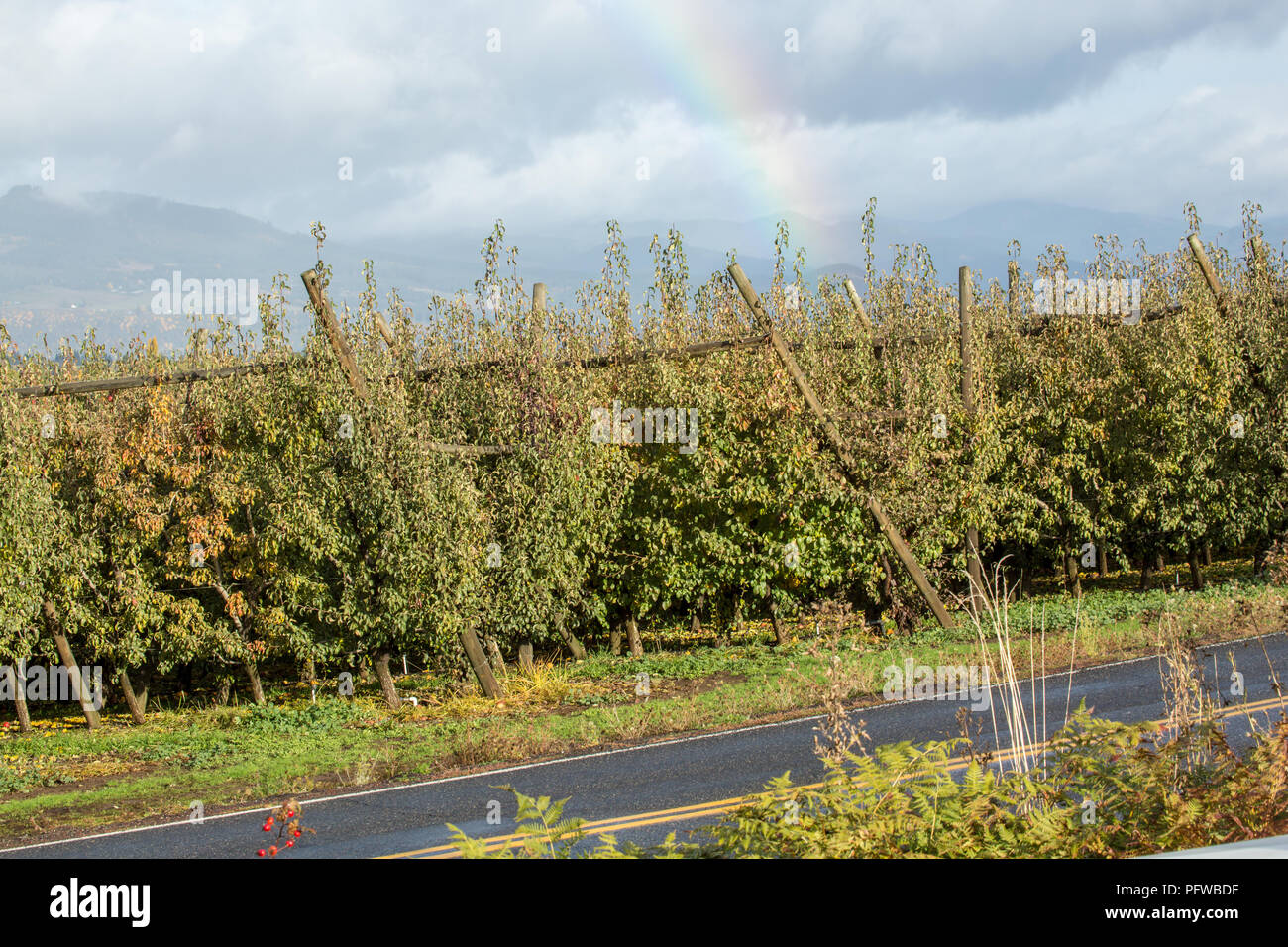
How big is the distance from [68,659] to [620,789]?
43.8ft

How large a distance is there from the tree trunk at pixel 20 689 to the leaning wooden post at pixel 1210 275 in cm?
2343

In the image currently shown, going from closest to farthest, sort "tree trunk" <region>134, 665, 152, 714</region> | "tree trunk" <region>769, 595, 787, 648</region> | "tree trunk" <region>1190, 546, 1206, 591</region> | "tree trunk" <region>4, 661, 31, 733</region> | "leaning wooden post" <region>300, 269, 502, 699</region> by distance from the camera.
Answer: "leaning wooden post" <region>300, 269, 502, 699</region> → "tree trunk" <region>4, 661, 31, 733</region> → "tree trunk" <region>134, 665, 152, 714</region> → "tree trunk" <region>769, 595, 787, 648</region> → "tree trunk" <region>1190, 546, 1206, 591</region>

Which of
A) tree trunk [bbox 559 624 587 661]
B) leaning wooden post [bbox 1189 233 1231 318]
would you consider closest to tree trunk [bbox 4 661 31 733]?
tree trunk [bbox 559 624 587 661]

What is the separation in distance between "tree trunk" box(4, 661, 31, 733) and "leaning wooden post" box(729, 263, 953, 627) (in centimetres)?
1394

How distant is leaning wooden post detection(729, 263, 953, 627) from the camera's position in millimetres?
18516

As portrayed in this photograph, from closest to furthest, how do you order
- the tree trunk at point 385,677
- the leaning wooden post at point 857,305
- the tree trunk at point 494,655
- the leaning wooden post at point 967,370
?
the tree trunk at point 385,677, the tree trunk at point 494,655, the leaning wooden post at point 967,370, the leaning wooden post at point 857,305

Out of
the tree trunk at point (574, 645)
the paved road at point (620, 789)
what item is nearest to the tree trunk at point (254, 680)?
the tree trunk at point (574, 645)

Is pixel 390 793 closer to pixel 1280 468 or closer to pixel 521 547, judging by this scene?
pixel 521 547

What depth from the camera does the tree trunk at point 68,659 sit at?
19.2m

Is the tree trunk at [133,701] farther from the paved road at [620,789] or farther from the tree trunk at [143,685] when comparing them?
the paved road at [620,789]

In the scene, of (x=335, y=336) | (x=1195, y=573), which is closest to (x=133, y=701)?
(x=335, y=336)

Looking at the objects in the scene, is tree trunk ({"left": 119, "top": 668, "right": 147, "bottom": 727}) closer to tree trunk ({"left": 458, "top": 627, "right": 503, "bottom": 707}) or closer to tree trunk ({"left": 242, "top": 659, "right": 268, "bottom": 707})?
tree trunk ({"left": 242, "top": 659, "right": 268, "bottom": 707})

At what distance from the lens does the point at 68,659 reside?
19.6 meters
